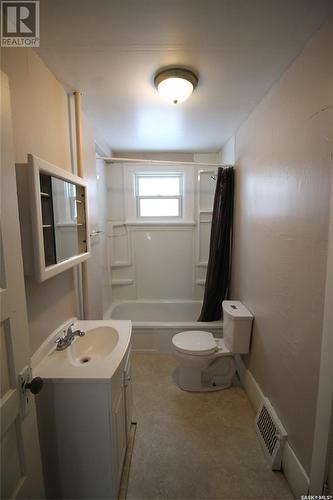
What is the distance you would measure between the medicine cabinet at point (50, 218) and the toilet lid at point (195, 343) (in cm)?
115

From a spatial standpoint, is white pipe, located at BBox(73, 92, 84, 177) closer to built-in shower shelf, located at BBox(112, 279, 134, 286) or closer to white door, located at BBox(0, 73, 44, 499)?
white door, located at BBox(0, 73, 44, 499)

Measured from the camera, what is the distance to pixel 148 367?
233cm

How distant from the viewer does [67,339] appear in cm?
134

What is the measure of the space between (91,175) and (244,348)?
205cm

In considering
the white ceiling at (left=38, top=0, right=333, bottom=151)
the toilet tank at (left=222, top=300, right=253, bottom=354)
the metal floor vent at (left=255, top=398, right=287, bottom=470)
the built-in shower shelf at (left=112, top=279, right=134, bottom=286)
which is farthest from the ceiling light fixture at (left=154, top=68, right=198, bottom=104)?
the built-in shower shelf at (left=112, top=279, right=134, bottom=286)

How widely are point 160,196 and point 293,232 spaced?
220 centimetres

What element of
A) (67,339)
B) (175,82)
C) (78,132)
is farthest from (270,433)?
(78,132)

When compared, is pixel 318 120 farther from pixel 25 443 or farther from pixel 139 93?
pixel 25 443

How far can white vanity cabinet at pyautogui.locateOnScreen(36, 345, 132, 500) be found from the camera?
1035 mm

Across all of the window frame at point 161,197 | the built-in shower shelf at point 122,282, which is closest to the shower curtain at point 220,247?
the window frame at point 161,197

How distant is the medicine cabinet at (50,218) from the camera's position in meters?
0.97

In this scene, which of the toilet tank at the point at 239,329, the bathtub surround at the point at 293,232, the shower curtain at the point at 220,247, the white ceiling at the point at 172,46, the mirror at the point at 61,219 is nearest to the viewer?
the white ceiling at the point at 172,46

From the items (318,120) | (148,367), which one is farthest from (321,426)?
(148,367)

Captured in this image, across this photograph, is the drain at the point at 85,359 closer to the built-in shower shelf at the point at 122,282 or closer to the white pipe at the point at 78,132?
the white pipe at the point at 78,132
